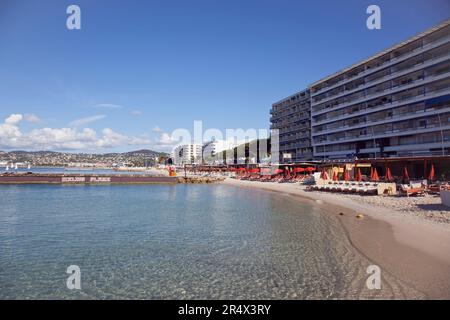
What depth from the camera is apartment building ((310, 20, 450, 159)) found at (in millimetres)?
51125

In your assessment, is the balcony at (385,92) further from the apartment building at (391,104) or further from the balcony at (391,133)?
the balcony at (391,133)

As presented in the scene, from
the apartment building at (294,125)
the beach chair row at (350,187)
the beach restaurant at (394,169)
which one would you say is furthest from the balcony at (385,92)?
the beach chair row at (350,187)

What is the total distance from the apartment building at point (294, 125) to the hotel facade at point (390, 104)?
663cm

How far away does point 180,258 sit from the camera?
507 inches

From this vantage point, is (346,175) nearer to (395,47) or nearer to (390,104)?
(390,104)

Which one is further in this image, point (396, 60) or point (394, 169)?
point (396, 60)

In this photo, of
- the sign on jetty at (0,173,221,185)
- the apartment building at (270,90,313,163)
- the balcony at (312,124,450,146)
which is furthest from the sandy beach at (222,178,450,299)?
the apartment building at (270,90,313,163)

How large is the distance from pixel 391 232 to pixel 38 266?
53.4 feet

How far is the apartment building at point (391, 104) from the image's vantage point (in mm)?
51125

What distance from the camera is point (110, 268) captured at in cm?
1168

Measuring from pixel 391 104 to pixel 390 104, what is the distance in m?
0.29

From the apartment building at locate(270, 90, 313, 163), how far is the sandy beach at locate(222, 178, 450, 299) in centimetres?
6730

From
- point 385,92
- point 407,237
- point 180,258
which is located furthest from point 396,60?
point 180,258
